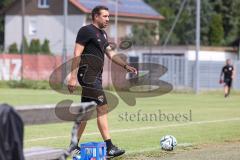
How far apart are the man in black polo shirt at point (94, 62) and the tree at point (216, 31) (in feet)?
235

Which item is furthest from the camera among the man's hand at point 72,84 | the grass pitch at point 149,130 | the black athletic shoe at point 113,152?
the grass pitch at point 149,130

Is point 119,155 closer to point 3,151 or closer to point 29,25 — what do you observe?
point 3,151

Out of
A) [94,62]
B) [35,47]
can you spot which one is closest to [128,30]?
[35,47]

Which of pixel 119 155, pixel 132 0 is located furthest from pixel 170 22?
pixel 119 155

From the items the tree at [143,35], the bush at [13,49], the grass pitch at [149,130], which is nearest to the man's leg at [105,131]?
the grass pitch at [149,130]

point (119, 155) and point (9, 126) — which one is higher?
point (9, 126)

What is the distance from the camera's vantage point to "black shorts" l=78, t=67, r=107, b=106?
417 inches

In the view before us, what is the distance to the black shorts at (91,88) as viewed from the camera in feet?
34.8

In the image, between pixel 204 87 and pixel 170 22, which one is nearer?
pixel 204 87

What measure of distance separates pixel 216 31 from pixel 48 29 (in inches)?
830

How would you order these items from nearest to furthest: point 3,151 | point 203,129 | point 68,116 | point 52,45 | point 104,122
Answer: point 3,151, point 68,116, point 104,122, point 203,129, point 52,45

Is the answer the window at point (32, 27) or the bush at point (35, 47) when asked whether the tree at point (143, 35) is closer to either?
the bush at point (35, 47)

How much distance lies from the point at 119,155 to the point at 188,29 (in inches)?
3058

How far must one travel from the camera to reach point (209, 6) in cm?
8656
